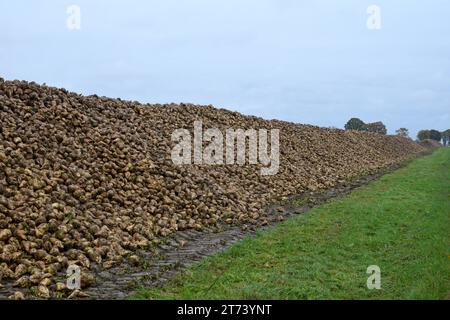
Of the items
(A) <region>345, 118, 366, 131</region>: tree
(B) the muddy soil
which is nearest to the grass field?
(B) the muddy soil

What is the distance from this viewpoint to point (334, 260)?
27.0ft

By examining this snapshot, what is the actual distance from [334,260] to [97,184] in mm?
5255

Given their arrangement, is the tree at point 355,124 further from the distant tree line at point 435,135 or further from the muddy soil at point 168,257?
the muddy soil at point 168,257

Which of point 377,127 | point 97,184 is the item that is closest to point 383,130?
point 377,127

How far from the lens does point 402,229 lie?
1049cm

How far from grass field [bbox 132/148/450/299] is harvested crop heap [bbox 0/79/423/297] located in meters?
1.57

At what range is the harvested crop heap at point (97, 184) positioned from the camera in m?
7.86

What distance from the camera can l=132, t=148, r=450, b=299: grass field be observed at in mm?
6629

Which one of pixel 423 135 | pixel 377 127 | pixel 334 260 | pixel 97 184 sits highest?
pixel 423 135

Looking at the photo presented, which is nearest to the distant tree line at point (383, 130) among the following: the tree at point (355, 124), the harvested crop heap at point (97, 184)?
the tree at point (355, 124)

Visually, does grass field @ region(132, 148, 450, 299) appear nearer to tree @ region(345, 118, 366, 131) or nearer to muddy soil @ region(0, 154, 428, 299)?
muddy soil @ region(0, 154, 428, 299)

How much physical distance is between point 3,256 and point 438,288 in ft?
20.6

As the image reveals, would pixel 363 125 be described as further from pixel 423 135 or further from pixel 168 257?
pixel 168 257
